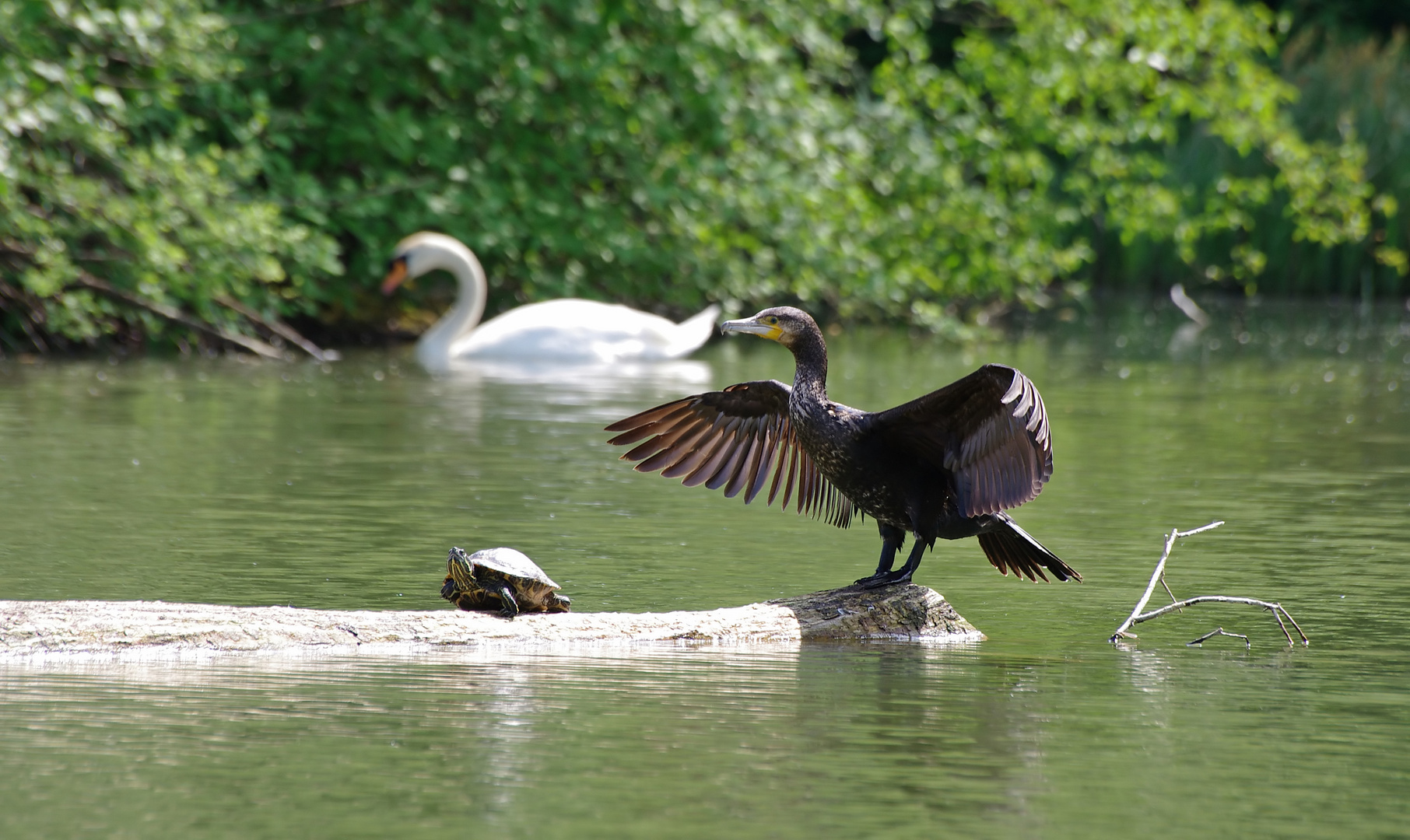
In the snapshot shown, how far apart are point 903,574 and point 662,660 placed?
105 centimetres

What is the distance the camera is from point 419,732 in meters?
4.75

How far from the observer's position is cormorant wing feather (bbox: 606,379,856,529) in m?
7.27

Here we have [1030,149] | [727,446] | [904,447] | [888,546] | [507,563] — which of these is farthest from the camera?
[1030,149]

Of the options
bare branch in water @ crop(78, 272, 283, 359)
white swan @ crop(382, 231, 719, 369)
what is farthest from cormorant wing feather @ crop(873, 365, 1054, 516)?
white swan @ crop(382, 231, 719, 369)

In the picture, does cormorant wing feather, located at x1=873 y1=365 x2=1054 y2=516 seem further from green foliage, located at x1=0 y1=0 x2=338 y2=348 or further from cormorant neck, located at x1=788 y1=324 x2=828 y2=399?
green foliage, located at x1=0 y1=0 x2=338 y2=348

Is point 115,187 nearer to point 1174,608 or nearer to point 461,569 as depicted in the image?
point 461,569

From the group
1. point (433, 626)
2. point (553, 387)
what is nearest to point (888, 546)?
point (433, 626)

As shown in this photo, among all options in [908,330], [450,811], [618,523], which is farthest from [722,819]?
[908,330]

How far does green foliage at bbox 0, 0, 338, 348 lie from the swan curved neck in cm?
136

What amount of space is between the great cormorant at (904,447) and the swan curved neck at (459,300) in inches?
419

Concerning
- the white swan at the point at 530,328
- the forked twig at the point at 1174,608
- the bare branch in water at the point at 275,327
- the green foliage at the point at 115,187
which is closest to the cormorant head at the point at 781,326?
the forked twig at the point at 1174,608

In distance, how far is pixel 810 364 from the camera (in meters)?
6.61

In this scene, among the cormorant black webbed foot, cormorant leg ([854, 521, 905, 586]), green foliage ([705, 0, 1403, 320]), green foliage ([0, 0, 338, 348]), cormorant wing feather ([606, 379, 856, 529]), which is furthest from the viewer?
green foliage ([705, 0, 1403, 320])

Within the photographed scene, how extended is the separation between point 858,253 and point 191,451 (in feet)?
30.9
